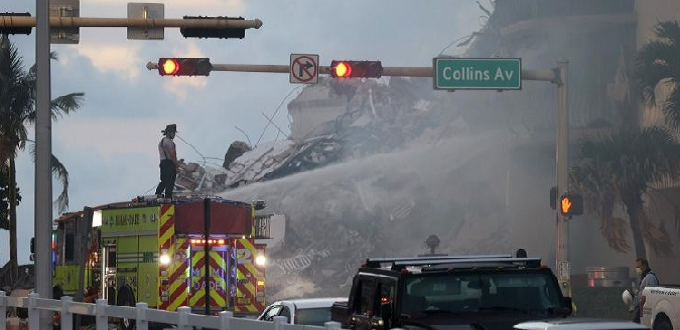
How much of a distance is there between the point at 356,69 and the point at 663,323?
863cm

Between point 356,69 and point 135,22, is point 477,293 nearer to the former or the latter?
point 135,22

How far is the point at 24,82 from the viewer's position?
7275 cm

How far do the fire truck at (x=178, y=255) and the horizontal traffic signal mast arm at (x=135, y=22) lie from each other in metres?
5.64

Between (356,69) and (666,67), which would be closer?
(356,69)

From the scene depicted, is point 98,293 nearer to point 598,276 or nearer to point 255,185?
point 598,276

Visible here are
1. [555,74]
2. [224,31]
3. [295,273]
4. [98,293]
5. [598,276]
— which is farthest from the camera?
[295,273]

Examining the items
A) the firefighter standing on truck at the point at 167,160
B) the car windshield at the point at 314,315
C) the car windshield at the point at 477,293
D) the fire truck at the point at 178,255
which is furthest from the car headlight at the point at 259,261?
the car windshield at the point at 477,293

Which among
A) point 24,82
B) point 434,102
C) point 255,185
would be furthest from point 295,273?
point 24,82

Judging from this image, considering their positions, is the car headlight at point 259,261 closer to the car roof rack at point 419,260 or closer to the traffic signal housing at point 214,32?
the traffic signal housing at point 214,32

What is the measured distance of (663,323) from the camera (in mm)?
30531

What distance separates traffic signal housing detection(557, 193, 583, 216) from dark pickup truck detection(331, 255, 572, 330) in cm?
1831

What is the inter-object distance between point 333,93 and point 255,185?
20933 mm

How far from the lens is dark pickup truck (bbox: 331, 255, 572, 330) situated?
1692 centimetres

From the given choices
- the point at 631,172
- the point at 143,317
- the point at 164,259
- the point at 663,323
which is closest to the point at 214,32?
the point at 164,259
